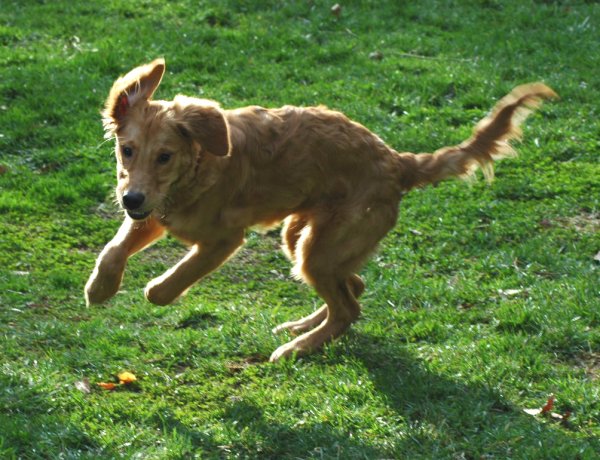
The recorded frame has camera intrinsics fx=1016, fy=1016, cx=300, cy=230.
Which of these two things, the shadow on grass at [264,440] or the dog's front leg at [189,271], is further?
the dog's front leg at [189,271]

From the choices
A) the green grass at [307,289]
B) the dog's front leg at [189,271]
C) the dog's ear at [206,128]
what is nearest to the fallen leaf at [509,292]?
the green grass at [307,289]

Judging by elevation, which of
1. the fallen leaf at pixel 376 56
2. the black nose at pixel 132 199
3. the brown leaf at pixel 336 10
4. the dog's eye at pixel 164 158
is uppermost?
the dog's eye at pixel 164 158

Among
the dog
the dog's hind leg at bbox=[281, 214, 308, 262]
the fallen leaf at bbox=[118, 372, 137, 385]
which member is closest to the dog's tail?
the dog

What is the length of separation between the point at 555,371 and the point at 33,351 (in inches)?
127

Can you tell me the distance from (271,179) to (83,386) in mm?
1828

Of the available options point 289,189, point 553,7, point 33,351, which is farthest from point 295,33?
point 33,351

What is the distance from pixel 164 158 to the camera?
6184 mm

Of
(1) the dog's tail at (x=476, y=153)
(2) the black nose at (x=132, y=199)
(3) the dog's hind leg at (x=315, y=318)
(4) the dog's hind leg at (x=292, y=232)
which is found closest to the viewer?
(2) the black nose at (x=132, y=199)

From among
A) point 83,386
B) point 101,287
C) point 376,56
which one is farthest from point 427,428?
point 376,56

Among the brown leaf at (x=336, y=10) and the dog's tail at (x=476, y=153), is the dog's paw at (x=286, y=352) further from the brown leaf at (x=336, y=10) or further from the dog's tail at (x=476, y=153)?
the brown leaf at (x=336, y=10)

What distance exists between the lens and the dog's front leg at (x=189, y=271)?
21.0ft

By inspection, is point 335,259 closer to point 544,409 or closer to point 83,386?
point 544,409

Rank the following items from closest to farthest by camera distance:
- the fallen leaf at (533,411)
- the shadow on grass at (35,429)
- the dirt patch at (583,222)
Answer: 1. the shadow on grass at (35,429)
2. the fallen leaf at (533,411)
3. the dirt patch at (583,222)

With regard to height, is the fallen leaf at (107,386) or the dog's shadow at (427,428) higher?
the dog's shadow at (427,428)
